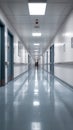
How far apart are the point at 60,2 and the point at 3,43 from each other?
9.47 ft

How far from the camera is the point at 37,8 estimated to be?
6316 mm

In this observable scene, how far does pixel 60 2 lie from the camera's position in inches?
231

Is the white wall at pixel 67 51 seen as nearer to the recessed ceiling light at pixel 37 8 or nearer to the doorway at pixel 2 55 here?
the recessed ceiling light at pixel 37 8

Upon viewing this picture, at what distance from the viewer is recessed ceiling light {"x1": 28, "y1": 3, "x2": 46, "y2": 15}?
233 inches

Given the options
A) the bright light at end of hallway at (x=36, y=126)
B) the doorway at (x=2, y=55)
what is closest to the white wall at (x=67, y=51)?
the doorway at (x=2, y=55)

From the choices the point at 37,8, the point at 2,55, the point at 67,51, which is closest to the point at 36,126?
the point at 37,8

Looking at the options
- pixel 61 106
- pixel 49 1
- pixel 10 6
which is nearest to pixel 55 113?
pixel 61 106

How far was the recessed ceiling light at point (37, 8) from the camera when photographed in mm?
5930

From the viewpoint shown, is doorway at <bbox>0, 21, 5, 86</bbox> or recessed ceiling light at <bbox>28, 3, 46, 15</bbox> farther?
doorway at <bbox>0, 21, 5, 86</bbox>

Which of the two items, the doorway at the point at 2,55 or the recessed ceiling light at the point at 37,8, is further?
the doorway at the point at 2,55

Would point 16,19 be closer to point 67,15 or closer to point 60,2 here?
point 67,15

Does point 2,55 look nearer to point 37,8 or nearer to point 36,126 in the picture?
point 37,8

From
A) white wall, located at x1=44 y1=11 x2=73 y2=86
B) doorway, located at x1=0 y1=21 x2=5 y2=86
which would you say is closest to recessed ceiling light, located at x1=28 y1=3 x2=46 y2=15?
white wall, located at x1=44 y1=11 x2=73 y2=86

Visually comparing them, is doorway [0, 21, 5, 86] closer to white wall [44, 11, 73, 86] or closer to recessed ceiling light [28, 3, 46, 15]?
recessed ceiling light [28, 3, 46, 15]
